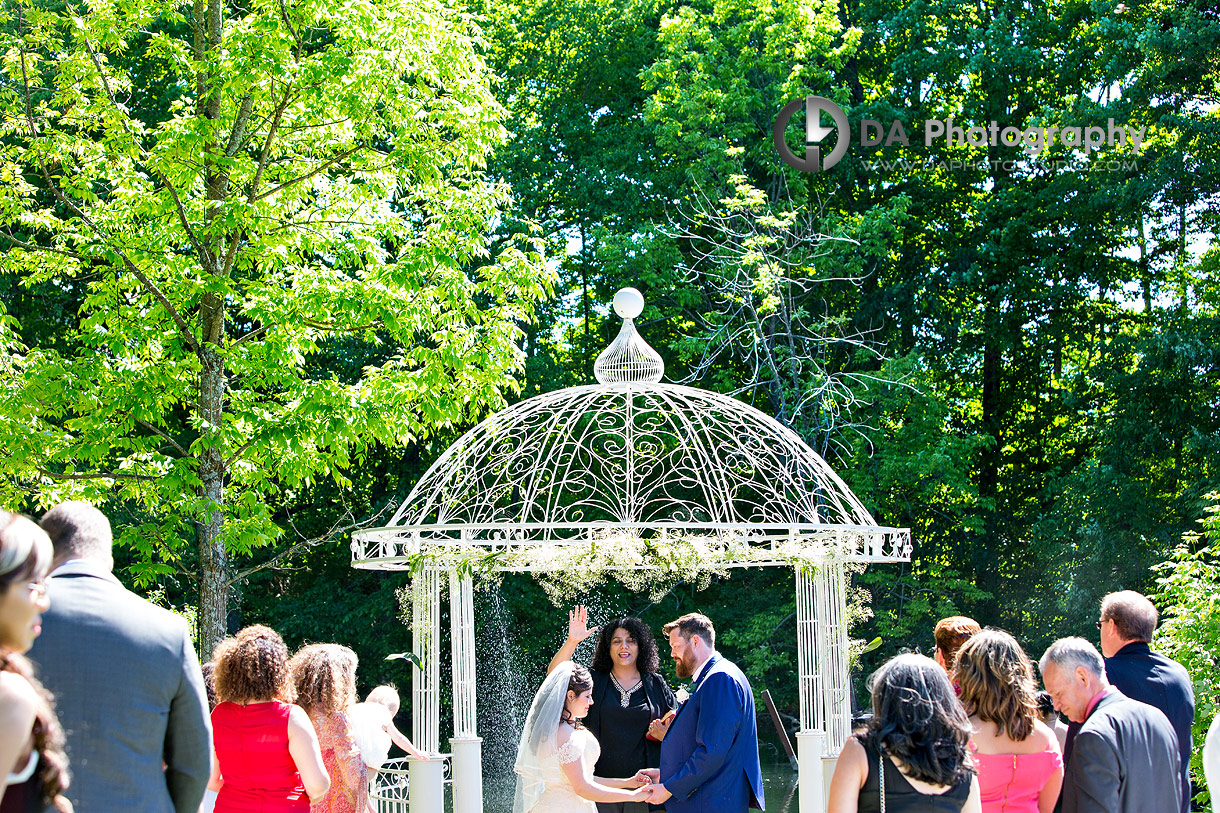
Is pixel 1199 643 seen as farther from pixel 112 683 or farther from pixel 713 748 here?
pixel 112 683

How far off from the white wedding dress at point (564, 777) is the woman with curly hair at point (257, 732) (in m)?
1.16

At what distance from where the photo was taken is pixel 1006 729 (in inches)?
144

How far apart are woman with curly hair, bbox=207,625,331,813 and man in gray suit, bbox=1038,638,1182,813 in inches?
99.3

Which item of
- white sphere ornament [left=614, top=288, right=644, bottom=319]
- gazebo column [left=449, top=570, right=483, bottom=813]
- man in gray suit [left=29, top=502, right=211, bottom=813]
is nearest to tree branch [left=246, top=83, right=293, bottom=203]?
white sphere ornament [left=614, top=288, right=644, bottom=319]

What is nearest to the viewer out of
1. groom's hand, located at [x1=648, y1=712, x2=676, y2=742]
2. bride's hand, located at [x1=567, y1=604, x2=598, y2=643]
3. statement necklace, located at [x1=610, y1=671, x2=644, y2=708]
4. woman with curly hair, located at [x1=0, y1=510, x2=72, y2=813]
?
woman with curly hair, located at [x1=0, y1=510, x2=72, y2=813]

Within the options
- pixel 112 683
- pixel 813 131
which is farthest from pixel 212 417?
pixel 813 131

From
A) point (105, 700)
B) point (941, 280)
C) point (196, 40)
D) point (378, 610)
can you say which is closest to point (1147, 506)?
point (941, 280)

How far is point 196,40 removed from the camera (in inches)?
360

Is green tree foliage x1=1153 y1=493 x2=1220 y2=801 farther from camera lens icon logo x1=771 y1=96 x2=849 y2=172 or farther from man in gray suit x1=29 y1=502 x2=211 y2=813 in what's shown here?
camera lens icon logo x1=771 y1=96 x2=849 y2=172

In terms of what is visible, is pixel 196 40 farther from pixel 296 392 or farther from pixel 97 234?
pixel 296 392

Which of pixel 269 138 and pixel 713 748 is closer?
pixel 713 748

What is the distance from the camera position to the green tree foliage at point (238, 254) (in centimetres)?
818

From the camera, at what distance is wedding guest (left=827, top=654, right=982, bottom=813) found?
10.1 feet

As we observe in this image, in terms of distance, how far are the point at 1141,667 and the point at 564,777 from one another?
93.8 inches
